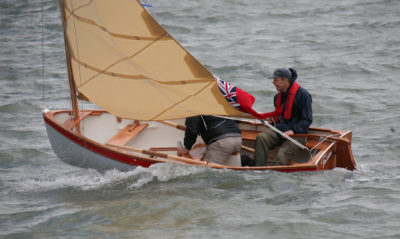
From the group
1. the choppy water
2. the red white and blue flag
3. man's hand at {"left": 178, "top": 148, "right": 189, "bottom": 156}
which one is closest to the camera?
the choppy water

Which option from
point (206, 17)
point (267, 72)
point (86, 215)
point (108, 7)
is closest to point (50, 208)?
point (86, 215)

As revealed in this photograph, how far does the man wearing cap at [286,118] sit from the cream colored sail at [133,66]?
31.7 inches

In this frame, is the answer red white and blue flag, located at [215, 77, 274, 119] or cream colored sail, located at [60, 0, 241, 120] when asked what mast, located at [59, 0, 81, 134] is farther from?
red white and blue flag, located at [215, 77, 274, 119]

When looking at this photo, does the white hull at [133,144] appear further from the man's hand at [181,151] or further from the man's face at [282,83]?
the man's face at [282,83]

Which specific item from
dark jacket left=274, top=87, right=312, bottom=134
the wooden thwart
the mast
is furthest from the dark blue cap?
the mast

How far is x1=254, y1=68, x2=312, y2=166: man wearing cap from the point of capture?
8.94 metres

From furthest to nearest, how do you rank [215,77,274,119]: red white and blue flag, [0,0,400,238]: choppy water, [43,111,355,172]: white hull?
[43,111,355,172]: white hull
[215,77,274,119]: red white and blue flag
[0,0,400,238]: choppy water

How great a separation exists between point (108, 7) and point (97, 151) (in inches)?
78.9

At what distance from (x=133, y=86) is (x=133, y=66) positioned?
0.29m

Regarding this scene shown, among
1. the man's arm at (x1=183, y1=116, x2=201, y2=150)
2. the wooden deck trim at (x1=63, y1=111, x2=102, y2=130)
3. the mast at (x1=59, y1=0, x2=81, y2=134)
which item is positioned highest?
the mast at (x1=59, y1=0, x2=81, y2=134)

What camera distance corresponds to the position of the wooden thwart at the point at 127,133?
31.5 feet

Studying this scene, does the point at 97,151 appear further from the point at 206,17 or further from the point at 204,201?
the point at 206,17

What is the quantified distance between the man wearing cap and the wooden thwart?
2.02m

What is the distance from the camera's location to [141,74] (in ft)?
29.2
